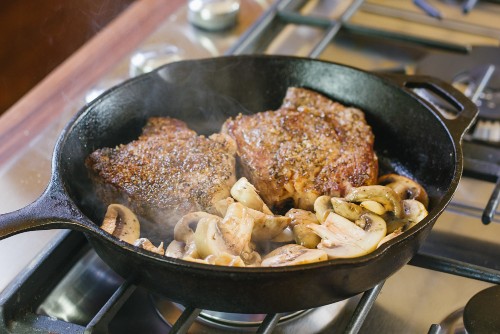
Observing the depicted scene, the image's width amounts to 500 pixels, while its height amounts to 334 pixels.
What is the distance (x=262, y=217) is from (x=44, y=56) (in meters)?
2.53

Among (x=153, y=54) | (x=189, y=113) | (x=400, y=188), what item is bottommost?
(x=400, y=188)

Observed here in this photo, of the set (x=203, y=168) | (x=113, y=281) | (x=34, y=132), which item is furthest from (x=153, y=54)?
(x=113, y=281)

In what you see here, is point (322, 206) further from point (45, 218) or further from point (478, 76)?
point (478, 76)

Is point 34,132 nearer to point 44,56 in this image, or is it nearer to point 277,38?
point 277,38

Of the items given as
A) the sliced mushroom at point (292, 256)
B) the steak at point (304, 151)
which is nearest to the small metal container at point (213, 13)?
the steak at point (304, 151)

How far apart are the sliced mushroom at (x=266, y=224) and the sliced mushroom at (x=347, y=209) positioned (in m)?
0.12

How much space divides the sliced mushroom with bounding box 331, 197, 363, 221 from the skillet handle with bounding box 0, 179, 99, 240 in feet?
1.89

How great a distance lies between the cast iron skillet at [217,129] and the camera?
1.13 m

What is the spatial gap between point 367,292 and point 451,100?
63 cm

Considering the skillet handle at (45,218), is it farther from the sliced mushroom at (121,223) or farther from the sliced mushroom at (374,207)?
the sliced mushroom at (374,207)

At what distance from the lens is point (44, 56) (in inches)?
137

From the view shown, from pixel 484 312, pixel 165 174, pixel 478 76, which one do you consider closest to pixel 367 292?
pixel 484 312

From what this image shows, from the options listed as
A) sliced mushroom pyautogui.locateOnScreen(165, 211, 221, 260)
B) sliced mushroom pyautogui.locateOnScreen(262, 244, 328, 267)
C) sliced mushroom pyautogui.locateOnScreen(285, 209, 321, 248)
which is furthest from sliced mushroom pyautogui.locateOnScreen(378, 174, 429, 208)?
sliced mushroom pyautogui.locateOnScreen(165, 211, 221, 260)

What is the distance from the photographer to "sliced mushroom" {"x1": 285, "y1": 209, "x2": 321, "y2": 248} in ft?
4.54
